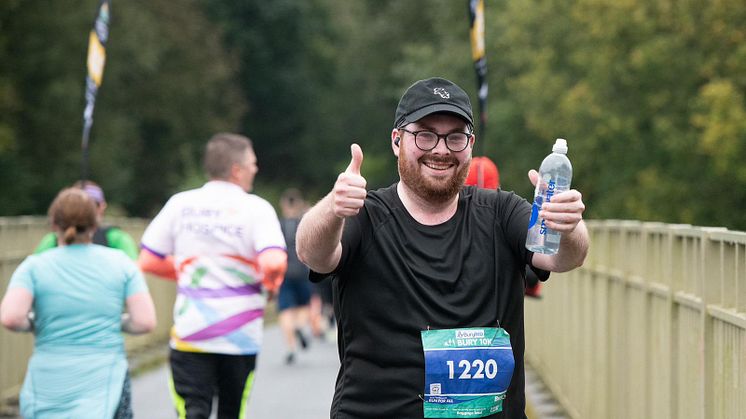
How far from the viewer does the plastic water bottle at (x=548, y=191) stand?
467 cm

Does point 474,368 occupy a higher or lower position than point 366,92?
lower

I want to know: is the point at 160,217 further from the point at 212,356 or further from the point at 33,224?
the point at 33,224

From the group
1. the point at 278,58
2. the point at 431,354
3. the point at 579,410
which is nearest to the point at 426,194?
the point at 431,354

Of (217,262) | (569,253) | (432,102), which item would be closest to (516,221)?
(569,253)

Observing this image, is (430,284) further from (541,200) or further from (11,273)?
(11,273)

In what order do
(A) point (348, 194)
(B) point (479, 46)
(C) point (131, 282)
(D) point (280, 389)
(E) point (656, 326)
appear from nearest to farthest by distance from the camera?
(A) point (348, 194) < (C) point (131, 282) < (E) point (656, 326) < (B) point (479, 46) < (D) point (280, 389)

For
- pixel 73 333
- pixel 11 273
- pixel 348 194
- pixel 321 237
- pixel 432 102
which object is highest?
pixel 11 273

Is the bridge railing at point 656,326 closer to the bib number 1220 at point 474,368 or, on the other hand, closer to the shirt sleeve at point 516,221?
the shirt sleeve at point 516,221

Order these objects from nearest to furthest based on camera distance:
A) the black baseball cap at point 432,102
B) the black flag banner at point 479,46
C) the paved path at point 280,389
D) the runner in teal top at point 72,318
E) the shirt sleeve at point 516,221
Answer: the black baseball cap at point 432,102 < the shirt sleeve at point 516,221 < the runner in teal top at point 72,318 < the black flag banner at point 479,46 < the paved path at point 280,389

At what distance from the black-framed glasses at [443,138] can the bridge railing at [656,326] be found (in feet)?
4.93

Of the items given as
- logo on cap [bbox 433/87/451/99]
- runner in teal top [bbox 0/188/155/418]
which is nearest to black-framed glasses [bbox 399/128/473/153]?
logo on cap [bbox 433/87/451/99]

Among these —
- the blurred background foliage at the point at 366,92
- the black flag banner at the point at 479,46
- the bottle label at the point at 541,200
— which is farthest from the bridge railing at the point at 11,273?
the blurred background foliage at the point at 366,92

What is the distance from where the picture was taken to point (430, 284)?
16.4 feet

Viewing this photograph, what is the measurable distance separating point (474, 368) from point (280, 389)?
11.0 meters
